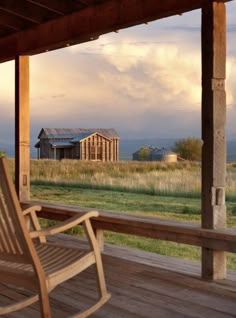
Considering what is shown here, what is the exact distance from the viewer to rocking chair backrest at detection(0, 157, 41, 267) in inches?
93.7

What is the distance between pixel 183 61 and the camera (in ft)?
16.7

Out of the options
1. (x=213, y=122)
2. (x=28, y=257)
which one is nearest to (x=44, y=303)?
(x=28, y=257)

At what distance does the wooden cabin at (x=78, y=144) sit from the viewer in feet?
17.9

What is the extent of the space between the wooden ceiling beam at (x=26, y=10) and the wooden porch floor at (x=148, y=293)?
→ 8.15 feet

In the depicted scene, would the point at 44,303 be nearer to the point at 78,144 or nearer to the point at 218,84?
the point at 218,84

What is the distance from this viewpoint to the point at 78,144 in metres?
5.58

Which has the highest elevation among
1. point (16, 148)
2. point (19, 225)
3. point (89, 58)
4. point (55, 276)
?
point (89, 58)

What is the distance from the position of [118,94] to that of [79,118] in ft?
1.85

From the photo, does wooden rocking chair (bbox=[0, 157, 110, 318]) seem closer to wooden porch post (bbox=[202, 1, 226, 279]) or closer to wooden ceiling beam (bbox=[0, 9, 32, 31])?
wooden porch post (bbox=[202, 1, 226, 279])

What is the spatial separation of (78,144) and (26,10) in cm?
162

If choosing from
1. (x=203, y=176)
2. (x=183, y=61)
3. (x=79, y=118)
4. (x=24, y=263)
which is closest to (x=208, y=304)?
(x=203, y=176)

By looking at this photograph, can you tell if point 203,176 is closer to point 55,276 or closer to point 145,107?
point 55,276

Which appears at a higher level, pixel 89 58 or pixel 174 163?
pixel 89 58

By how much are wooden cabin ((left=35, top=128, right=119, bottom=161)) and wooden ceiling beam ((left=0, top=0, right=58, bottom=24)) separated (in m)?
1.40
